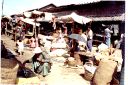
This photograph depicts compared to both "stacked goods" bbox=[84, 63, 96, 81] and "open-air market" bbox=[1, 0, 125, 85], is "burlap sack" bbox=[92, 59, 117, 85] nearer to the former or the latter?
"open-air market" bbox=[1, 0, 125, 85]

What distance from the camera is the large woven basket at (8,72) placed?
499 centimetres

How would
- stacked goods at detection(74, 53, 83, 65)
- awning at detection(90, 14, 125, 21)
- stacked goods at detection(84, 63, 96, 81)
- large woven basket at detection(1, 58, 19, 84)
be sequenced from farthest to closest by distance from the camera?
awning at detection(90, 14, 125, 21)
stacked goods at detection(74, 53, 83, 65)
stacked goods at detection(84, 63, 96, 81)
large woven basket at detection(1, 58, 19, 84)

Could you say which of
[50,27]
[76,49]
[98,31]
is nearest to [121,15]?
[98,31]

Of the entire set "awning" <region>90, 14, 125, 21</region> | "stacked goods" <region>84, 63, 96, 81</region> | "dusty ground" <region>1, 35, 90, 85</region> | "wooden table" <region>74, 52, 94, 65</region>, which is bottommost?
"dusty ground" <region>1, 35, 90, 85</region>

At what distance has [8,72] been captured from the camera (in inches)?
198

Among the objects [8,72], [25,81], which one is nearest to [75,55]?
[25,81]

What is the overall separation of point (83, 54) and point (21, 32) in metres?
9.46

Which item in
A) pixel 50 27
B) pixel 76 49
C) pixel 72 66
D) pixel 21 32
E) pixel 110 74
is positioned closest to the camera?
pixel 110 74

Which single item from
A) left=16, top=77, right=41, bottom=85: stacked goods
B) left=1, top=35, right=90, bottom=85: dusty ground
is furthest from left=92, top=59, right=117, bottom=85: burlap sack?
left=16, top=77, right=41, bottom=85: stacked goods

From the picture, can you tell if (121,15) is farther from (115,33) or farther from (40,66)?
(40,66)

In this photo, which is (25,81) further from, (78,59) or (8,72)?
(78,59)

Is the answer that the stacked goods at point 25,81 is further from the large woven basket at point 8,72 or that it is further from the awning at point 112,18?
the awning at point 112,18

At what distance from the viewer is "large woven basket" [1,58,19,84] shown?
4988 mm

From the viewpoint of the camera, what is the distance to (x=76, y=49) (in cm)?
1055
